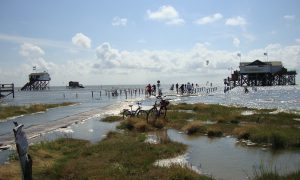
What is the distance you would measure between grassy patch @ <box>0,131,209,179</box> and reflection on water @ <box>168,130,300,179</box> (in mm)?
1030

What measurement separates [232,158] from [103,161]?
186 inches

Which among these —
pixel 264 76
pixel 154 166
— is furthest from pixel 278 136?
pixel 264 76

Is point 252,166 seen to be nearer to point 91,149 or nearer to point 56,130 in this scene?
point 91,149

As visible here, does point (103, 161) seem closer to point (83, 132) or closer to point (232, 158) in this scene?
point (232, 158)

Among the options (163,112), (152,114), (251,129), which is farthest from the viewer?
(163,112)

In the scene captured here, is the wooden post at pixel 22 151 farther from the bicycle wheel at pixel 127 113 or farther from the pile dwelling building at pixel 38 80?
the pile dwelling building at pixel 38 80

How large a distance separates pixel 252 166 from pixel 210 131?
24.3 feet

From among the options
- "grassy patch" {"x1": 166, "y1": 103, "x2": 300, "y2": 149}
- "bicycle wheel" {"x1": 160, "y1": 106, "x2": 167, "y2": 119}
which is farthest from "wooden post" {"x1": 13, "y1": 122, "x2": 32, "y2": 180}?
"bicycle wheel" {"x1": 160, "y1": 106, "x2": 167, "y2": 119}

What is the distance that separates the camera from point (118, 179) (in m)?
10.8

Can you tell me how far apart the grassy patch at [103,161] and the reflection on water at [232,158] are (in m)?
1.03

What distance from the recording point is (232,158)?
1442cm

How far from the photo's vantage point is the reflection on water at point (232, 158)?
40.5 ft

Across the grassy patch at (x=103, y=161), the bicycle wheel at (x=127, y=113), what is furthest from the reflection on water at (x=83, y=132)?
the grassy patch at (x=103, y=161)

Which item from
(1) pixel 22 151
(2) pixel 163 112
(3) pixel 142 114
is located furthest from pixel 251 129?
Result: (1) pixel 22 151
